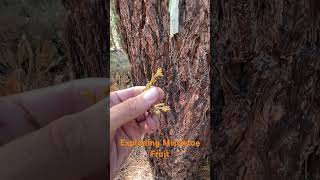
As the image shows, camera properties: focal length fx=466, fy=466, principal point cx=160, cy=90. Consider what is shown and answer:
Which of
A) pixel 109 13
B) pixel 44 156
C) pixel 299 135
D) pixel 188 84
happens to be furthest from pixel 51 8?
pixel 299 135

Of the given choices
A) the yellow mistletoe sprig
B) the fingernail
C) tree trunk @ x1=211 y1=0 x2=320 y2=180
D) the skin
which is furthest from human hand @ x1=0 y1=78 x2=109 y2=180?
tree trunk @ x1=211 y1=0 x2=320 y2=180

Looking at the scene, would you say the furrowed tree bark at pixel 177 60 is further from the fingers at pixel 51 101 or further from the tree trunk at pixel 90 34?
the fingers at pixel 51 101

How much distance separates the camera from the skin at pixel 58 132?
0.43 meters

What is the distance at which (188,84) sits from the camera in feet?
3.16

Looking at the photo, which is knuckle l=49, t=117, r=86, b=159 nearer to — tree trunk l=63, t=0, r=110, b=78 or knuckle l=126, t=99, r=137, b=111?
knuckle l=126, t=99, r=137, b=111

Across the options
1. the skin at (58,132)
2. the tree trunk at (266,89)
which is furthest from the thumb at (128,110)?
the tree trunk at (266,89)

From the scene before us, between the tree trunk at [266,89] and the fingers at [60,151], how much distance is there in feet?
1.59

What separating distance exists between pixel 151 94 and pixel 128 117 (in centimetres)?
20

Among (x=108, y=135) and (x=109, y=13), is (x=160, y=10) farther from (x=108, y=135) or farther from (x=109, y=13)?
(x=108, y=135)

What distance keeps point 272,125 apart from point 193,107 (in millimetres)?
169

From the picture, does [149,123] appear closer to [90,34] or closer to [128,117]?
[128,117]

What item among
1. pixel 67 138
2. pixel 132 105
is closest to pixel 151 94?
pixel 132 105

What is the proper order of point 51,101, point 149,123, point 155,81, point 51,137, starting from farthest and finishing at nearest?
point 155,81
point 149,123
point 51,101
point 51,137

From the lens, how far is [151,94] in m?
0.85
